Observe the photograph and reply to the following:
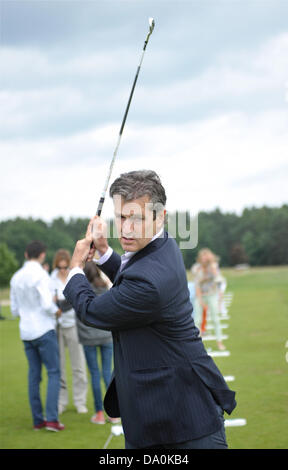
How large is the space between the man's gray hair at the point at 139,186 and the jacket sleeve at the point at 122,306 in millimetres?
441

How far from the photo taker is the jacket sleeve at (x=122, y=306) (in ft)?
10.2

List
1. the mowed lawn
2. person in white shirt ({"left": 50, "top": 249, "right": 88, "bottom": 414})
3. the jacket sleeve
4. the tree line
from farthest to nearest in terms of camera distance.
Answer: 1. the tree line
2. person in white shirt ({"left": 50, "top": 249, "right": 88, "bottom": 414})
3. the mowed lawn
4. the jacket sleeve

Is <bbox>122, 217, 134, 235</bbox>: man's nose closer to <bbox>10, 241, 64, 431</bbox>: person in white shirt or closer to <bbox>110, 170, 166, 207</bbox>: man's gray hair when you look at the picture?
<bbox>110, 170, 166, 207</bbox>: man's gray hair

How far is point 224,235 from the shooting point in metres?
132

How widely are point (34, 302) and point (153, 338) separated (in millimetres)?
4827

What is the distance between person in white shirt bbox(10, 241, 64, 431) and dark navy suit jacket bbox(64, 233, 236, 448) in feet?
15.0

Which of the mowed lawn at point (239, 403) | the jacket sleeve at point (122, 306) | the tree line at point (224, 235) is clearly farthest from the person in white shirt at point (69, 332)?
the tree line at point (224, 235)

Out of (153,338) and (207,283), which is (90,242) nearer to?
(153,338)

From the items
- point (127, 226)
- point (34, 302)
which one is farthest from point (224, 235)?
point (127, 226)

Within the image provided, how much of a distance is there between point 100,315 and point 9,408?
22.6ft

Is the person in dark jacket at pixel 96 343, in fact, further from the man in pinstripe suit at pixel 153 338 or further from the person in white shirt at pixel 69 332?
the man in pinstripe suit at pixel 153 338

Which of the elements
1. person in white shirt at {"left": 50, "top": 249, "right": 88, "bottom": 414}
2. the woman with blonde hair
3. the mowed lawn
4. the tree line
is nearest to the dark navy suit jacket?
the mowed lawn

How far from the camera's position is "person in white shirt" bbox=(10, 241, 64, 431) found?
772cm

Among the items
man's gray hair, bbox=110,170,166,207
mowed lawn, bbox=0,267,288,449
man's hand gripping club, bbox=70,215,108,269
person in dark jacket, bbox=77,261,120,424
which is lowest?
mowed lawn, bbox=0,267,288,449
